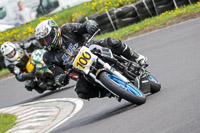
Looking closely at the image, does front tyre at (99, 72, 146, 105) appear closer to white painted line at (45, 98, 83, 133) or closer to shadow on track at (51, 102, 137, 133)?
shadow on track at (51, 102, 137, 133)

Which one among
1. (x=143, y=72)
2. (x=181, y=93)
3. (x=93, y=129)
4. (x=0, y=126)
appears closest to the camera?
(x=93, y=129)

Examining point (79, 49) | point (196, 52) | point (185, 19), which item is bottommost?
point (185, 19)

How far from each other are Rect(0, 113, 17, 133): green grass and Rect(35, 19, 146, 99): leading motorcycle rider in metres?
1.68

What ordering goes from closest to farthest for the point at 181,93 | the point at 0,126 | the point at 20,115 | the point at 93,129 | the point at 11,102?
1. the point at 93,129
2. the point at 181,93
3. the point at 0,126
4. the point at 20,115
5. the point at 11,102

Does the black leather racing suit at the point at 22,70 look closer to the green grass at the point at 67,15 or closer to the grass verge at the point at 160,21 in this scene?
the grass verge at the point at 160,21

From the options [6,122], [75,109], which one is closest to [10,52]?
[6,122]

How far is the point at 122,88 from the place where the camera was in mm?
6570

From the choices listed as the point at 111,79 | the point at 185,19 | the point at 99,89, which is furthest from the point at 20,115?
the point at 185,19

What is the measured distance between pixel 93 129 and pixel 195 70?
2.86 meters

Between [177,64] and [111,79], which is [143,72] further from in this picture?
[177,64]

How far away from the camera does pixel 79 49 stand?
701 cm

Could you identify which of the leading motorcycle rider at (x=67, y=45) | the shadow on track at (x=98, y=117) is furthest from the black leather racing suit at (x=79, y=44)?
the shadow on track at (x=98, y=117)

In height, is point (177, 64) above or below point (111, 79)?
below

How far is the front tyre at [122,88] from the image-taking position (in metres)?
6.54
